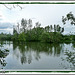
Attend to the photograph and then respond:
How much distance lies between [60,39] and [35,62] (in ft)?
1.90

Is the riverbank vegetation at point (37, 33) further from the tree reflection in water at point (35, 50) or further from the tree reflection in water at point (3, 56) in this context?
the tree reflection in water at point (3, 56)

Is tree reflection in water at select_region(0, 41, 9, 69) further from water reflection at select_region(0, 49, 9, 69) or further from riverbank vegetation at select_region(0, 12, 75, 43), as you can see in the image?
riverbank vegetation at select_region(0, 12, 75, 43)

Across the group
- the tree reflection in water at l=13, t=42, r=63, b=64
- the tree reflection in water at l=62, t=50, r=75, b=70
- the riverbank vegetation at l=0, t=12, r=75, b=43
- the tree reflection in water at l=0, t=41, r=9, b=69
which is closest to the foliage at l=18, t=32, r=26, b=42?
the riverbank vegetation at l=0, t=12, r=75, b=43

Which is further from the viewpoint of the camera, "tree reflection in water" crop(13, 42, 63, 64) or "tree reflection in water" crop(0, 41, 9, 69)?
"tree reflection in water" crop(13, 42, 63, 64)

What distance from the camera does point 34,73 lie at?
219cm

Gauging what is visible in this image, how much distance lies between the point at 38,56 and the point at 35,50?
Result: 0.11 metres

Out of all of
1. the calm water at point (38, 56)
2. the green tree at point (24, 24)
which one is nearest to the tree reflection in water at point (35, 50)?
the calm water at point (38, 56)

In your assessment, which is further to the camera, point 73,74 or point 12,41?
point 12,41

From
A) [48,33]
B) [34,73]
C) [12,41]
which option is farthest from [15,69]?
[48,33]

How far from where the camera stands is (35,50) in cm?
228

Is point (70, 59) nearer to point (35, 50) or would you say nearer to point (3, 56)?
point (35, 50)

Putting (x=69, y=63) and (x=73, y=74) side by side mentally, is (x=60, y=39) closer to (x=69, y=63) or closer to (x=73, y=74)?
(x=69, y=63)

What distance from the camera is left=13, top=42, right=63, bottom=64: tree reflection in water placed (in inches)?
88.9

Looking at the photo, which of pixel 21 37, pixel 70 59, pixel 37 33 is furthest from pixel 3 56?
pixel 70 59
